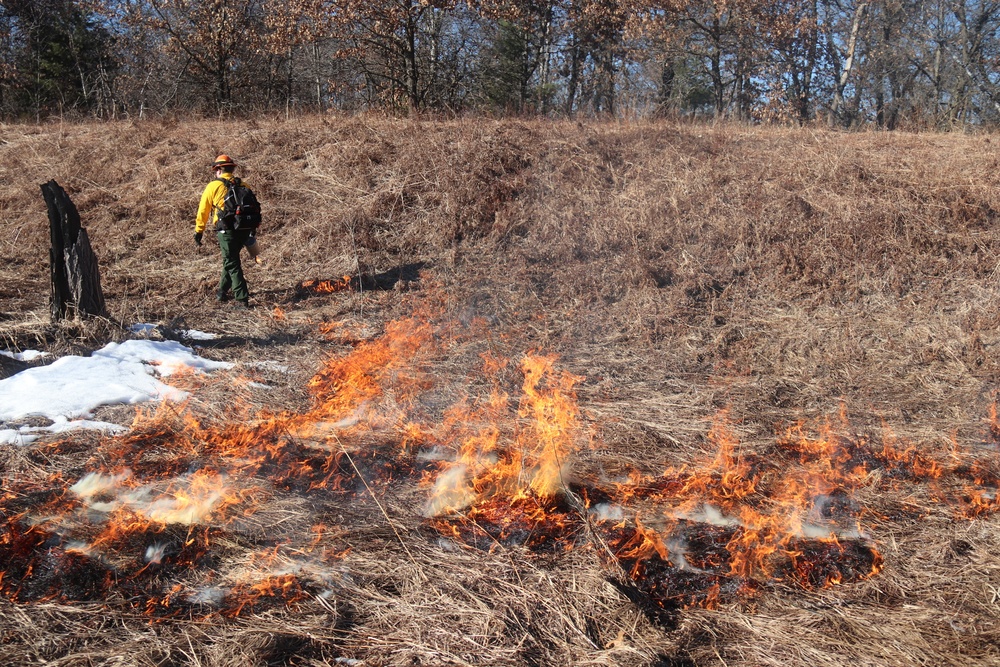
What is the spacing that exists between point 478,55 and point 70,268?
1924cm

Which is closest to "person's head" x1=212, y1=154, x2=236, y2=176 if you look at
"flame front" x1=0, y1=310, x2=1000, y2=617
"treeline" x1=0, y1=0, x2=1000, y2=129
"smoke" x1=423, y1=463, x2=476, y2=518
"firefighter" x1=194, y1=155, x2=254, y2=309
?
"firefighter" x1=194, y1=155, x2=254, y2=309

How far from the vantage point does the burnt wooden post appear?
668cm

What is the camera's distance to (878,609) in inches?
130

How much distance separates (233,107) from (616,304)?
11706 millimetres

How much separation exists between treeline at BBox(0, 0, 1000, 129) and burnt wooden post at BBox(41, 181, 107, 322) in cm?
883

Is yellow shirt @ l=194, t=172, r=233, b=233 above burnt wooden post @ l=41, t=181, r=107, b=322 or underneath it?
above

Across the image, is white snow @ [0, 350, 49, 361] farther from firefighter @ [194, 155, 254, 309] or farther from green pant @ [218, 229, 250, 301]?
green pant @ [218, 229, 250, 301]

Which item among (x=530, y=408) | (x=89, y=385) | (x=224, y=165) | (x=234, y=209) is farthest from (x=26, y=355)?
(x=530, y=408)

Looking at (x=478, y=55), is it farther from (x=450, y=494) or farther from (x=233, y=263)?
(x=450, y=494)

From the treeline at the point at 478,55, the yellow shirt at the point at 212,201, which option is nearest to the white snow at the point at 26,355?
the yellow shirt at the point at 212,201

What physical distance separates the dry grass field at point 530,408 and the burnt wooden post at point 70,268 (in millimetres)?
313

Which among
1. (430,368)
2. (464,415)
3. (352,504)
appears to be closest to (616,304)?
(430,368)

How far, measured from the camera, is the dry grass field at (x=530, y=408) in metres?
3.23

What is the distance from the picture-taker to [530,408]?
5820mm
